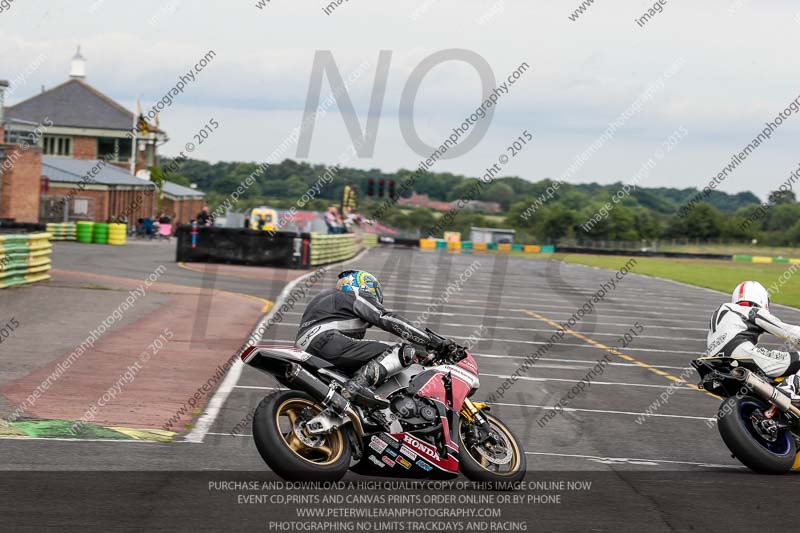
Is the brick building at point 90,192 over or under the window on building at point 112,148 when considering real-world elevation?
under

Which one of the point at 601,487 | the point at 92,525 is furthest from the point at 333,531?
the point at 601,487

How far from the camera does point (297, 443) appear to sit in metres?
7.30

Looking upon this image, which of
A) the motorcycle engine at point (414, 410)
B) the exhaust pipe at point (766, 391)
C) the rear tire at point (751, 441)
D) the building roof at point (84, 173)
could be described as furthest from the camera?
the building roof at point (84, 173)

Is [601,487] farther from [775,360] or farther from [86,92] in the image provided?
[86,92]

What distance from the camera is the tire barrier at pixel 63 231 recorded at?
50.7 metres

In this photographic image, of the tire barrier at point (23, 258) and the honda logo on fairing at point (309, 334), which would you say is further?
the tire barrier at point (23, 258)

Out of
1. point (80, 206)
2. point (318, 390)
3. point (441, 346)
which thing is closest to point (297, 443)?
point (318, 390)

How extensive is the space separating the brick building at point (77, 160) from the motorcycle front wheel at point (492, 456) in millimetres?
43110

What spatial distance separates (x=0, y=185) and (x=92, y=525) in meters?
48.2

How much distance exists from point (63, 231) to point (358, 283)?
4666cm

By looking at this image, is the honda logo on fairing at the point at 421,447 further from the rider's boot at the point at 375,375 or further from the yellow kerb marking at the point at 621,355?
the yellow kerb marking at the point at 621,355

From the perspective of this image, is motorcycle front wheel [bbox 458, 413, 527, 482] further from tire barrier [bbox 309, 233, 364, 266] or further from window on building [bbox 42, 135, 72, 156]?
window on building [bbox 42, 135, 72, 156]

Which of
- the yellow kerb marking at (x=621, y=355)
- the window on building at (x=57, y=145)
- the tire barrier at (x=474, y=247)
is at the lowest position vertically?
the tire barrier at (x=474, y=247)

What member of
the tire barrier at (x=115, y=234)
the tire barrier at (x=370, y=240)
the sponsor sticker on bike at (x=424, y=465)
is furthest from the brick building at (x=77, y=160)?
the sponsor sticker on bike at (x=424, y=465)
